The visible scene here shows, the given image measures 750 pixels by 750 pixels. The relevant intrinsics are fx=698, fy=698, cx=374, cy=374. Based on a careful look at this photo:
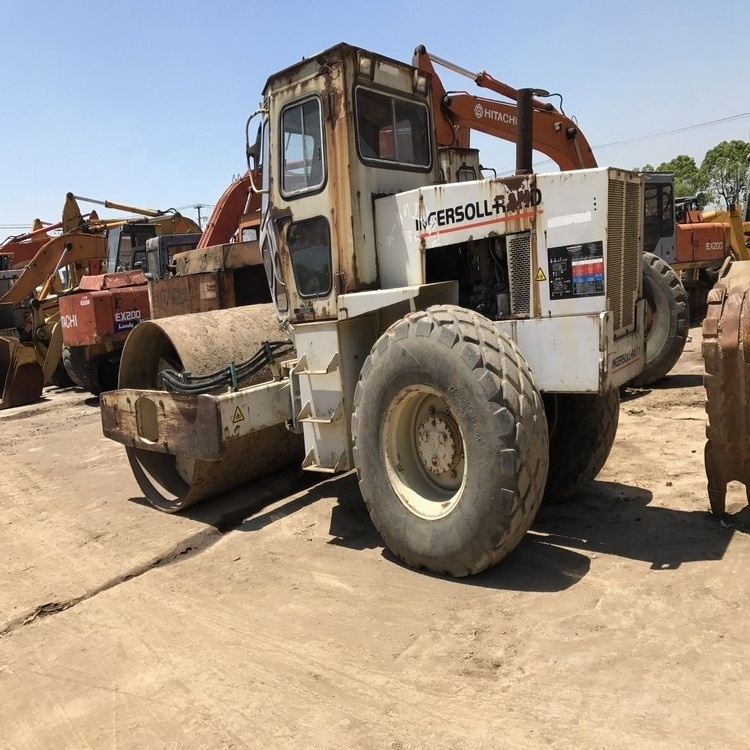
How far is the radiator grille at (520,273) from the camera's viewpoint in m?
3.90

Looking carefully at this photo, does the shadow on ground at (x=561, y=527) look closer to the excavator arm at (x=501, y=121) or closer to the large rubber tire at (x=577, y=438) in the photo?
the large rubber tire at (x=577, y=438)

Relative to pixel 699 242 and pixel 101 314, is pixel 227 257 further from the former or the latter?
pixel 699 242

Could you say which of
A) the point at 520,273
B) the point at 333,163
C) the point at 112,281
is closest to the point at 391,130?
the point at 333,163

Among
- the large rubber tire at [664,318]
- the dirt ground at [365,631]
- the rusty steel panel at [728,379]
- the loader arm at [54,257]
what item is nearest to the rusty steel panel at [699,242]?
the large rubber tire at [664,318]

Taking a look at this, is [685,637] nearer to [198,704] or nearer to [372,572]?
[372,572]

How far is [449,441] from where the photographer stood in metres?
3.91

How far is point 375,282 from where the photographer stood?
4.51m

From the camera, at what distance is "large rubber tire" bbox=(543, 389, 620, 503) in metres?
4.61

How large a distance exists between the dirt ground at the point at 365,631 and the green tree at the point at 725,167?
1737 inches

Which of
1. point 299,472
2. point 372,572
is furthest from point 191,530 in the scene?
point 372,572

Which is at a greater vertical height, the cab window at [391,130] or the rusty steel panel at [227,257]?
the cab window at [391,130]

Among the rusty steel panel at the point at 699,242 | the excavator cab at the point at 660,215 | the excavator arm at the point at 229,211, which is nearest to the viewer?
the excavator arm at the point at 229,211

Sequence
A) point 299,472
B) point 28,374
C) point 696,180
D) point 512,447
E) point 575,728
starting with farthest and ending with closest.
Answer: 1. point 696,180
2. point 28,374
3. point 299,472
4. point 512,447
5. point 575,728

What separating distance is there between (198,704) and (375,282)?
2649 millimetres
